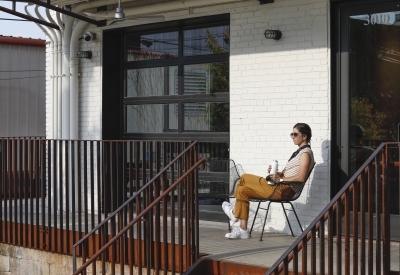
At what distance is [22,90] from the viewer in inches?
608

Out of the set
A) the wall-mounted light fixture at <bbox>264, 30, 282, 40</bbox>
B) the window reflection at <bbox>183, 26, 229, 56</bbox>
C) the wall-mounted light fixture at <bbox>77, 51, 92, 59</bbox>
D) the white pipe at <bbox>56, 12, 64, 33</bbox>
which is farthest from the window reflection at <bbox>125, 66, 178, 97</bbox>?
the wall-mounted light fixture at <bbox>264, 30, 282, 40</bbox>

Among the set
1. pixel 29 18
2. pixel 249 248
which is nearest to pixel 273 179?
pixel 249 248

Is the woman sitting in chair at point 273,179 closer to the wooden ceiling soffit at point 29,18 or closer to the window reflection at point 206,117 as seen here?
the window reflection at point 206,117

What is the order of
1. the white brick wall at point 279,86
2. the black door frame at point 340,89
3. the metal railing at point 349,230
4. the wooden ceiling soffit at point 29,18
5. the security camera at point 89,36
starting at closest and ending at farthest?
the metal railing at point 349,230, the black door frame at point 340,89, the white brick wall at point 279,86, the wooden ceiling soffit at point 29,18, the security camera at point 89,36

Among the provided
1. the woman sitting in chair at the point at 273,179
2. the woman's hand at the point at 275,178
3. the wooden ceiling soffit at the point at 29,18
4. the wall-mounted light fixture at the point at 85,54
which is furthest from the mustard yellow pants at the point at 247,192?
the wooden ceiling soffit at the point at 29,18

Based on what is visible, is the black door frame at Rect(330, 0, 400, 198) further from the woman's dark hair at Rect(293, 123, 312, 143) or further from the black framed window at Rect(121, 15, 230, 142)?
the black framed window at Rect(121, 15, 230, 142)

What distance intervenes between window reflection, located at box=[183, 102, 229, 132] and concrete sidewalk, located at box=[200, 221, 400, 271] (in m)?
1.41

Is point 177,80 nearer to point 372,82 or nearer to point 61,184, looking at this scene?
point 61,184

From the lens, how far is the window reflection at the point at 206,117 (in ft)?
29.8

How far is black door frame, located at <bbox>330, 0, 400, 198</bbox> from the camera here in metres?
7.65

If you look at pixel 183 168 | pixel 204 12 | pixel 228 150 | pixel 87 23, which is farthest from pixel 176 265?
pixel 87 23

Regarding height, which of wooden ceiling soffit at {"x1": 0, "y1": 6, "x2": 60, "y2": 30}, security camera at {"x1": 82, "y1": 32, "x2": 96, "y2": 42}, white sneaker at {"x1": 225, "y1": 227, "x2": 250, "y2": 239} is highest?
wooden ceiling soffit at {"x1": 0, "y1": 6, "x2": 60, "y2": 30}

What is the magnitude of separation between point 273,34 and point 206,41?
144cm

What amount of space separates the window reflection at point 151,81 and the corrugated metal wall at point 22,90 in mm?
5612
